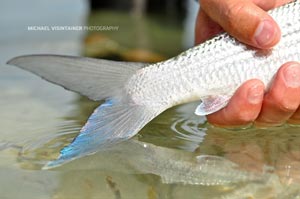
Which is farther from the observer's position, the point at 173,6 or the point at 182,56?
the point at 173,6

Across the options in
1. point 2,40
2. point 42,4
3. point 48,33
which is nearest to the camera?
point 2,40

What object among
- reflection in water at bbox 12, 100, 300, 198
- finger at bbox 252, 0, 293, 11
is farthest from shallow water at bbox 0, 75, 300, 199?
finger at bbox 252, 0, 293, 11

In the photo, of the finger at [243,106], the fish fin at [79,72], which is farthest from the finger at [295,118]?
the fish fin at [79,72]

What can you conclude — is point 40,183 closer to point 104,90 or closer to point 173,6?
point 104,90

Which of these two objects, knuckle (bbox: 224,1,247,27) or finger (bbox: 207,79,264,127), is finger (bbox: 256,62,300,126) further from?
knuckle (bbox: 224,1,247,27)

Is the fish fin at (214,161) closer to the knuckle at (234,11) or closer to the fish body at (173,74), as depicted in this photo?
the fish body at (173,74)

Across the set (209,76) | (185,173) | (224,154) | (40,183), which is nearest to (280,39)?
(209,76)

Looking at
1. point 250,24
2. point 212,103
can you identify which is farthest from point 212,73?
point 250,24
